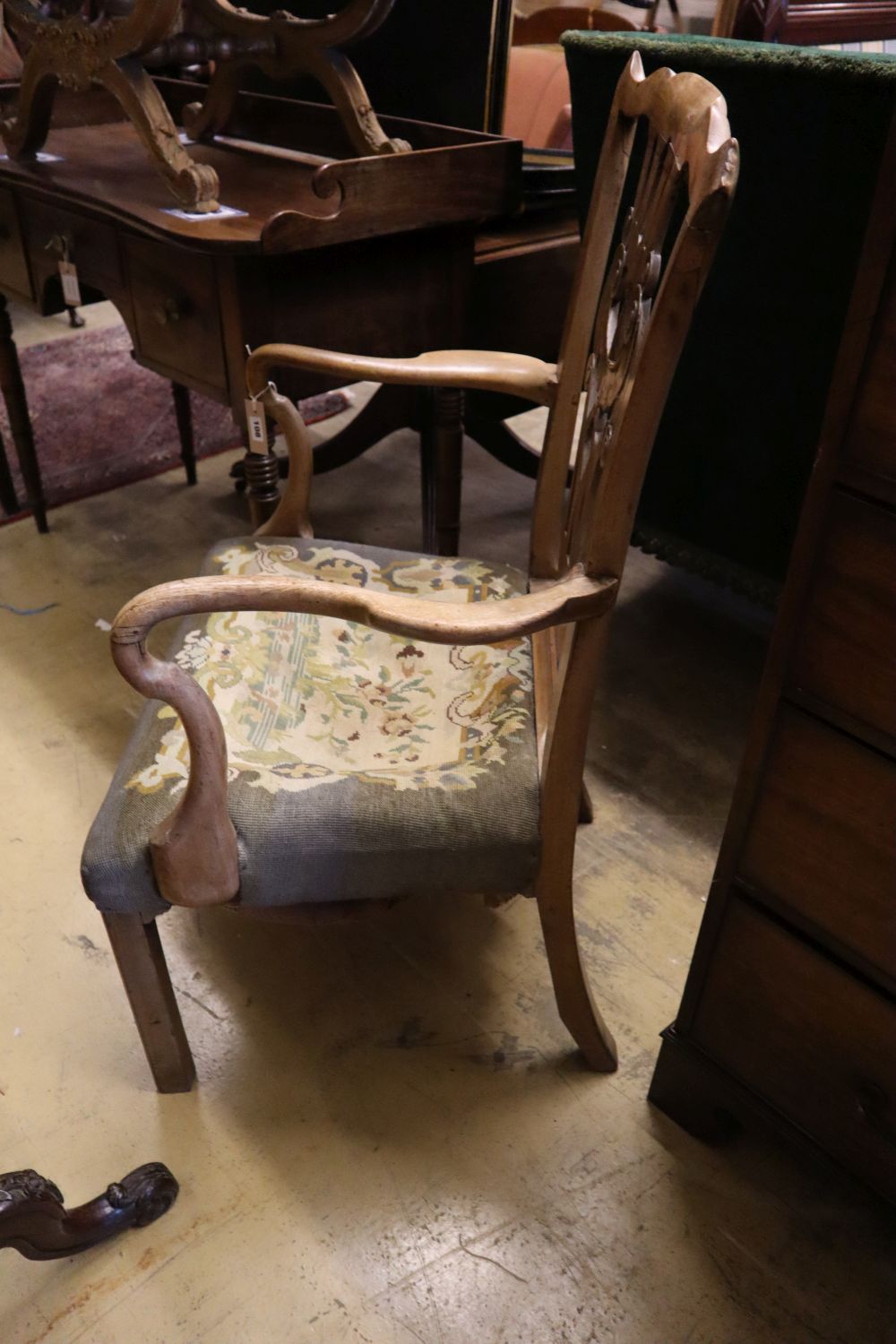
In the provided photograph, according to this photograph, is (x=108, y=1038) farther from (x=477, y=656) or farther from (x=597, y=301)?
(x=597, y=301)

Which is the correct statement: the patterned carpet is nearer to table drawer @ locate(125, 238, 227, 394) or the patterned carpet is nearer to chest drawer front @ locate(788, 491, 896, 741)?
table drawer @ locate(125, 238, 227, 394)

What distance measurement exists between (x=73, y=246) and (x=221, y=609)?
1167 millimetres

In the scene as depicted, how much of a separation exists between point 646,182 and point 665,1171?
1.09m

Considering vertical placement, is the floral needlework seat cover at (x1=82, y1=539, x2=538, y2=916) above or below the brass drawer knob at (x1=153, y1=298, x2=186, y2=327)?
below

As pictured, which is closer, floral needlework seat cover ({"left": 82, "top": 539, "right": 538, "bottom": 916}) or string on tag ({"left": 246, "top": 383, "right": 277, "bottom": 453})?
floral needlework seat cover ({"left": 82, "top": 539, "right": 538, "bottom": 916})

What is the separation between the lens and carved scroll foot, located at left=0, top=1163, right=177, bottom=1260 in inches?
37.5

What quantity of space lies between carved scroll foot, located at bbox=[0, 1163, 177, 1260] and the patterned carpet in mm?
1829

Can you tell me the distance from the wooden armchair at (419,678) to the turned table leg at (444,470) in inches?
20.2

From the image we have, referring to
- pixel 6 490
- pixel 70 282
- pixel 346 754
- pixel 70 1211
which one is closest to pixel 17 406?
pixel 6 490

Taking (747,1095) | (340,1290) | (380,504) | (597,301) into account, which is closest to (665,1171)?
(747,1095)

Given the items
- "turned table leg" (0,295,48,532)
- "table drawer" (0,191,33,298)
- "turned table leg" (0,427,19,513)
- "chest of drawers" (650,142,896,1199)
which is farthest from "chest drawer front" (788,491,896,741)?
"turned table leg" (0,427,19,513)

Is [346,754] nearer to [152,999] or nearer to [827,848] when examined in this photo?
[152,999]

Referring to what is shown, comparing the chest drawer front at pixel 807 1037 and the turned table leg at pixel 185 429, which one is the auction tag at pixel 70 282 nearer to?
the turned table leg at pixel 185 429

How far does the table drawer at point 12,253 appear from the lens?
6.09 feet
